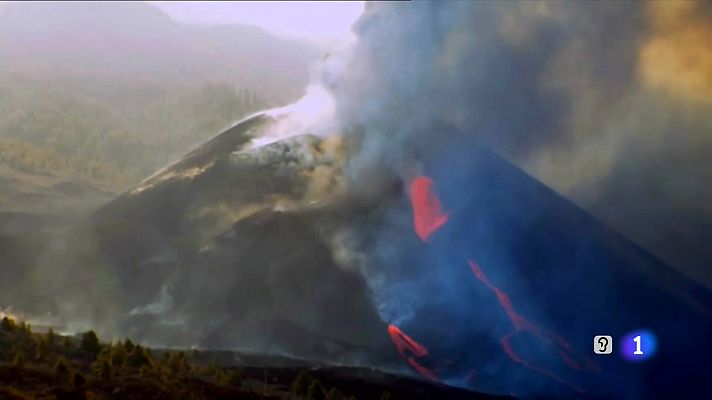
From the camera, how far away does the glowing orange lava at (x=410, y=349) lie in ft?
341

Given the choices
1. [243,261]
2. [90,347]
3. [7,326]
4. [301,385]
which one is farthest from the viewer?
[243,261]

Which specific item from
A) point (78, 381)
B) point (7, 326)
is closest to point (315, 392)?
point (78, 381)

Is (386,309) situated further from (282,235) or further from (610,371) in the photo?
(610,371)

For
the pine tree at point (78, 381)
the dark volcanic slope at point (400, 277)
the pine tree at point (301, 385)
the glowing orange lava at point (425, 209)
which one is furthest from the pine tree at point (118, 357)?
the glowing orange lava at point (425, 209)

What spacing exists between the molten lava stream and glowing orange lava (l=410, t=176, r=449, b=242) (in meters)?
8.24

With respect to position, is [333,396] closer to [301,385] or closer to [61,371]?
[301,385]

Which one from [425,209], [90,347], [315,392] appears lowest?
[90,347]

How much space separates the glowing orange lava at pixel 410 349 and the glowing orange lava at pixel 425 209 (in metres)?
17.8

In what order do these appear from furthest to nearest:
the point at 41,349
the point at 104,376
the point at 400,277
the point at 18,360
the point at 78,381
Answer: the point at 400,277, the point at 41,349, the point at 18,360, the point at 104,376, the point at 78,381

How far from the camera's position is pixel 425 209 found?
12888 cm

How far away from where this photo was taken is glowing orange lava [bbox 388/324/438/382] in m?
104

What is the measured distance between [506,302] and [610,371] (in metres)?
17.3

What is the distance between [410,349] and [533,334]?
19.0m

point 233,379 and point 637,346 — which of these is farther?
point 637,346
